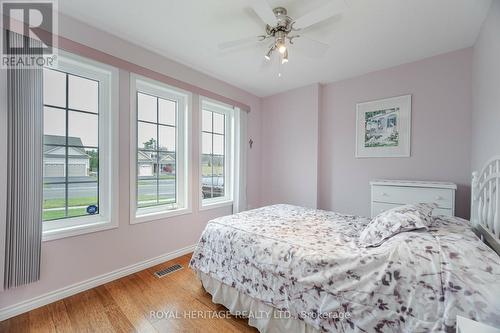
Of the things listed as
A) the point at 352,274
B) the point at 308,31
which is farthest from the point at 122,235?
the point at 308,31

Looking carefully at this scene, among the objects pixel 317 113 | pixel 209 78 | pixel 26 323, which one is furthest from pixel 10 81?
pixel 317 113

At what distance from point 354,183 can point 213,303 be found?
2.40m

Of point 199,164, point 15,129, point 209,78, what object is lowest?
point 199,164

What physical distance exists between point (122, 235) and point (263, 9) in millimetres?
2459

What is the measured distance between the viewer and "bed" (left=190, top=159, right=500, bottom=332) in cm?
96

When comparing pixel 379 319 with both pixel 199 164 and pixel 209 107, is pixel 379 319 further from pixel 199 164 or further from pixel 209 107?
pixel 209 107

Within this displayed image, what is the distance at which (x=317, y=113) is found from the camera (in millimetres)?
3314

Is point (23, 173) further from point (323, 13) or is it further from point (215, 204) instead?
point (323, 13)

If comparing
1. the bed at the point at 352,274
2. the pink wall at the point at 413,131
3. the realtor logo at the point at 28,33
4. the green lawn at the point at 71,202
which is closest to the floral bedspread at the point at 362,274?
the bed at the point at 352,274

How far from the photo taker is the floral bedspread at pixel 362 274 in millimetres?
941

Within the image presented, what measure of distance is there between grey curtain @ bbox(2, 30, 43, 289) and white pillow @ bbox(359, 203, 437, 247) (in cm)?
250

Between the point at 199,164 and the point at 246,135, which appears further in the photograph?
the point at 246,135

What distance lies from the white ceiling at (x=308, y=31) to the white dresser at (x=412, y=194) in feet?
4.89

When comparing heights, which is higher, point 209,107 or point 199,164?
point 209,107
